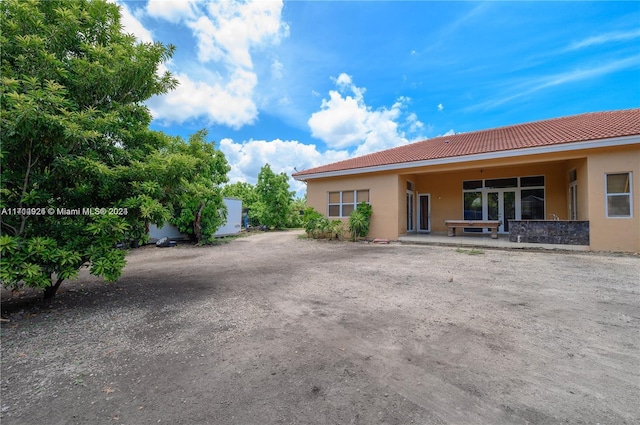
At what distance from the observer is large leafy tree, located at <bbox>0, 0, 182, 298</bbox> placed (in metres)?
3.38

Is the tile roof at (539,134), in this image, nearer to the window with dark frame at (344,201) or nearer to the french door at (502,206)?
the window with dark frame at (344,201)

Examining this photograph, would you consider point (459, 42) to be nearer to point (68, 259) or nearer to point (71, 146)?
point (71, 146)

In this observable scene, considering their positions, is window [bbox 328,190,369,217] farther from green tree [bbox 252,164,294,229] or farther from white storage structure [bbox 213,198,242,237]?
green tree [bbox 252,164,294,229]

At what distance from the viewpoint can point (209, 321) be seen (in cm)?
360

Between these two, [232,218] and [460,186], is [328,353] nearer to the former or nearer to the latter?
[460,186]

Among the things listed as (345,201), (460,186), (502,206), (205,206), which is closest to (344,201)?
(345,201)

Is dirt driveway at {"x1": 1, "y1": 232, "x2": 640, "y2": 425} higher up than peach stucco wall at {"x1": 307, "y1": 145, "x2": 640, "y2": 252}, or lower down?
lower down

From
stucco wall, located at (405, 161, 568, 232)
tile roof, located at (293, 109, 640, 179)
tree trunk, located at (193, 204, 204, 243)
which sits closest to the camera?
tile roof, located at (293, 109, 640, 179)

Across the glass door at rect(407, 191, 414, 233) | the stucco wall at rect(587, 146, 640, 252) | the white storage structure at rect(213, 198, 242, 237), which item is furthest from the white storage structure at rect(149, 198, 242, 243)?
the stucco wall at rect(587, 146, 640, 252)

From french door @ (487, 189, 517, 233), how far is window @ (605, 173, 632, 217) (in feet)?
14.7

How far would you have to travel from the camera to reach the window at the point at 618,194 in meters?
8.62

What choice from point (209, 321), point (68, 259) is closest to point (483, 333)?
point (209, 321)

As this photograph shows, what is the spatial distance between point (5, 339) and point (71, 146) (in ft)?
8.13

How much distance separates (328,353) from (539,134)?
1351cm
